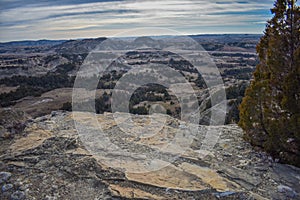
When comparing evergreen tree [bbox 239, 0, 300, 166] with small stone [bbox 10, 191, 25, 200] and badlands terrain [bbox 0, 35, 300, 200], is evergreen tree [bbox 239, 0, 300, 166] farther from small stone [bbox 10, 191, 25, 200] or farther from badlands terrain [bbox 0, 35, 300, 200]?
small stone [bbox 10, 191, 25, 200]

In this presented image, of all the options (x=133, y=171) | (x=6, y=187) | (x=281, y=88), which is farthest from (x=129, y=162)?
(x=281, y=88)

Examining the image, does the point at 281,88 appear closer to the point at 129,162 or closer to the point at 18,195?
the point at 129,162

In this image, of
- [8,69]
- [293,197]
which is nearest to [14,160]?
[293,197]

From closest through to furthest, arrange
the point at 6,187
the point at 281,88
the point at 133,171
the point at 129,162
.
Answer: the point at 6,187
the point at 133,171
the point at 129,162
the point at 281,88

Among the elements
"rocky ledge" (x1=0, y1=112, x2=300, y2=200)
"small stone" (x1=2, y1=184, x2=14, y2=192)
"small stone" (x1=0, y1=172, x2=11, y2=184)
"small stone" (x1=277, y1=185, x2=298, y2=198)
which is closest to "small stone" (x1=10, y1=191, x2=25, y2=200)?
"rocky ledge" (x1=0, y1=112, x2=300, y2=200)

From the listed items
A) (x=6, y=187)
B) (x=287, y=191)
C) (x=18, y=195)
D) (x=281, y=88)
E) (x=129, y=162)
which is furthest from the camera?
(x=281, y=88)

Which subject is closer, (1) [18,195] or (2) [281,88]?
(1) [18,195]

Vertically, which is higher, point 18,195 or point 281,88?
point 281,88

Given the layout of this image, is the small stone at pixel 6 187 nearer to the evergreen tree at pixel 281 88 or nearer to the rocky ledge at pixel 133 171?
the rocky ledge at pixel 133 171
